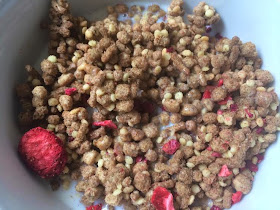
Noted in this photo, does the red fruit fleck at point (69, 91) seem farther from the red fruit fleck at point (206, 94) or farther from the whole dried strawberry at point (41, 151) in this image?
the red fruit fleck at point (206, 94)

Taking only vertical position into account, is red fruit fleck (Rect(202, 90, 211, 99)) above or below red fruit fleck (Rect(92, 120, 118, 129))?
above

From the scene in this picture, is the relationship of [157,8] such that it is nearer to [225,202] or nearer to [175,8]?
[175,8]

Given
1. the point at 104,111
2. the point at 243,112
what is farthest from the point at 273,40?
the point at 104,111

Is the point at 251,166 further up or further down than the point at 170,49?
further down

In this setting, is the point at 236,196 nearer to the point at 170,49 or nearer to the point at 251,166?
the point at 251,166

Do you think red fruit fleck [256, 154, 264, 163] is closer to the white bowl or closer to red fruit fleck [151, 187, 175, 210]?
the white bowl

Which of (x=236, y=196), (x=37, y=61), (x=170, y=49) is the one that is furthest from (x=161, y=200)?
(x=37, y=61)

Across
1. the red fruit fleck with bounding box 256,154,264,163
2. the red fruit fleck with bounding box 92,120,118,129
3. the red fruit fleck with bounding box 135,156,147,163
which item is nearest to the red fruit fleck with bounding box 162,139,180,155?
the red fruit fleck with bounding box 135,156,147,163
